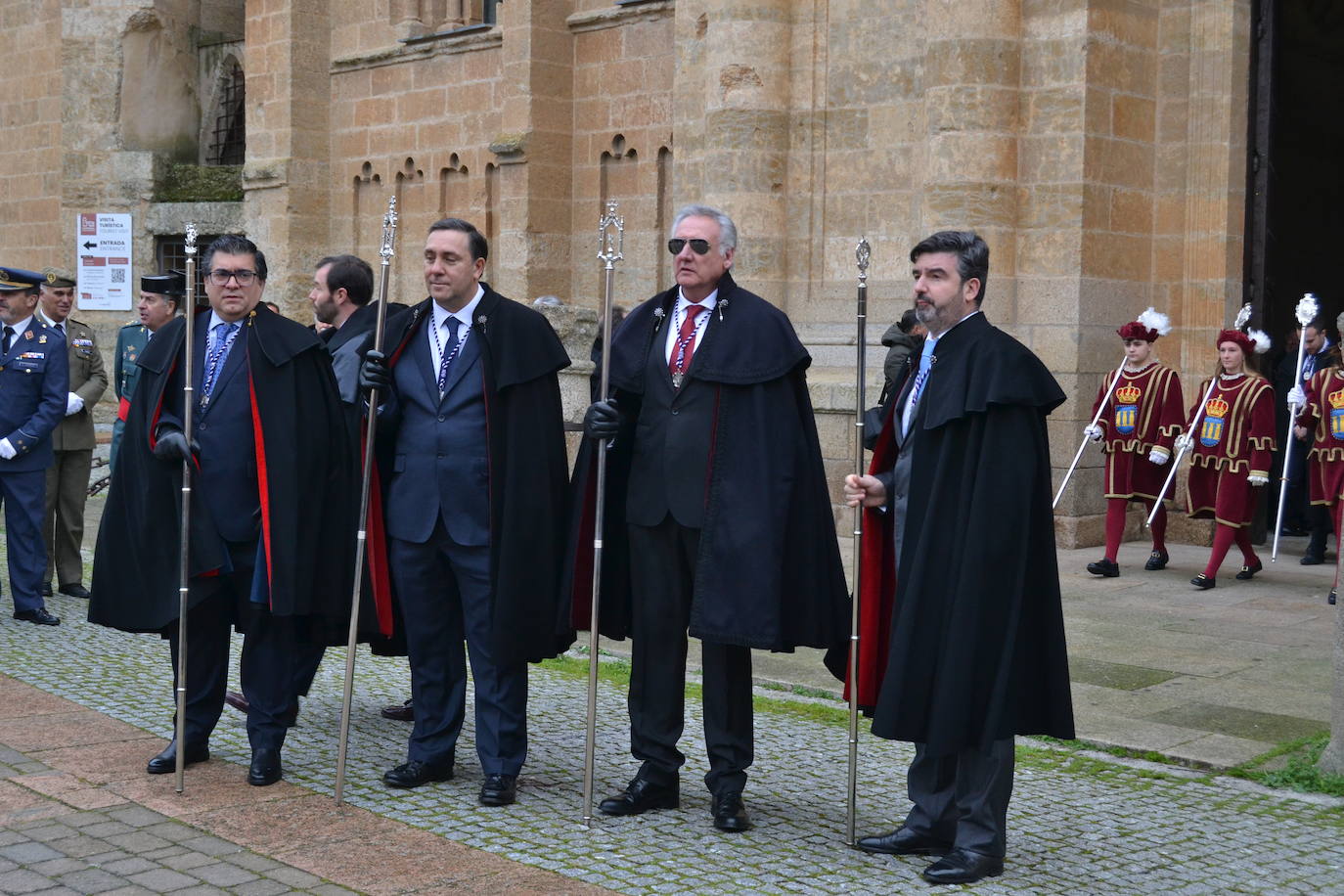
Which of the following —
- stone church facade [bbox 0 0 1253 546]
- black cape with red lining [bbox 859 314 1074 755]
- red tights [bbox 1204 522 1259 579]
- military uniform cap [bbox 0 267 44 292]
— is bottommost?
red tights [bbox 1204 522 1259 579]

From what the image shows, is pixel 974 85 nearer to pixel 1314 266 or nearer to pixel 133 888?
pixel 1314 266

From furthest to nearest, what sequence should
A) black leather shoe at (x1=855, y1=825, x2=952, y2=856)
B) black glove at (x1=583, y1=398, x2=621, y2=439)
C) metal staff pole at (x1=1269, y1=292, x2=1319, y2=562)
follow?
metal staff pole at (x1=1269, y1=292, x2=1319, y2=562)
black glove at (x1=583, y1=398, x2=621, y2=439)
black leather shoe at (x1=855, y1=825, x2=952, y2=856)

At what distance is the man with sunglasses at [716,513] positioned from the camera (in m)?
5.38

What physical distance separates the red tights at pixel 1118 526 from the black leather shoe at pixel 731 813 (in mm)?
6211

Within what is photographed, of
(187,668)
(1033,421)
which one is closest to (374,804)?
(187,668)

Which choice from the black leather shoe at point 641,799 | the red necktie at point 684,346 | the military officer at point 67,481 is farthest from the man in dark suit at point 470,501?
the military officer at point 67,481

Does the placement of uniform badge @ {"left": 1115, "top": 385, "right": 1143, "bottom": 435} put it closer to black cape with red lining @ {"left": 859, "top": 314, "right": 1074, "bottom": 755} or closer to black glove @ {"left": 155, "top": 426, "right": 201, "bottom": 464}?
black cape with red lining @ {"left": 859, "top": 314, "right": 1074, "bottom": 755}

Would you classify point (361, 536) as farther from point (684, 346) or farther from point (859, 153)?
point (859, 153)

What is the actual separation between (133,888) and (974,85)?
9.06 meters

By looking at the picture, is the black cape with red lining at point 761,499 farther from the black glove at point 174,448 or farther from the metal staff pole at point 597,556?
the black glove at point 174,448

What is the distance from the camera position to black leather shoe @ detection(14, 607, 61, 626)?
9.27 metres

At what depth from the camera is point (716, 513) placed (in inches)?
213

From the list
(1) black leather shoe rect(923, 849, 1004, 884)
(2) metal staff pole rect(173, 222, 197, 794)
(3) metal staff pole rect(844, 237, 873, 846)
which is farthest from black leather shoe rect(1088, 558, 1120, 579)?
(2) metal staff pole rect(173, 222, 197, 794)

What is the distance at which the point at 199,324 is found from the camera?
20.7 ft
